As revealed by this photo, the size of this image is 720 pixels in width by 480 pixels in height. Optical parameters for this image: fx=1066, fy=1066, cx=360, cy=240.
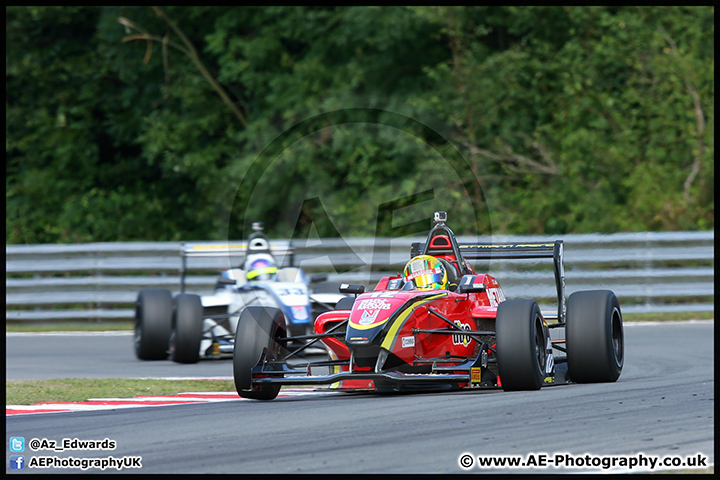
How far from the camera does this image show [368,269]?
68.1ft

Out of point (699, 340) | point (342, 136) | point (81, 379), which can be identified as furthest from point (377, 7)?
point (81, 379)

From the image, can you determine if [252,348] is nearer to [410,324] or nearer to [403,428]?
[410,324]

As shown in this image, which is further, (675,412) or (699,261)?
(699,261)

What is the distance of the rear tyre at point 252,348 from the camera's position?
30.8 ft

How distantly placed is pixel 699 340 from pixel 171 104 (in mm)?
18003

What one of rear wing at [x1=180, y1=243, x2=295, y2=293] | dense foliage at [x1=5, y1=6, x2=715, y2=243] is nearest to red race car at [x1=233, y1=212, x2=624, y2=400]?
rear wing at [x1=180, y1=243, x2=295, y2=293]

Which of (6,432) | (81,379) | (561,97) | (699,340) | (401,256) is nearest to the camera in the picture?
(6,432)

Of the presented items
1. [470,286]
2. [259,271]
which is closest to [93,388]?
[259,271]

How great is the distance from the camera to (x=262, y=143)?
26500 millimetres

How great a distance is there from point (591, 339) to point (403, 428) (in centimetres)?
289

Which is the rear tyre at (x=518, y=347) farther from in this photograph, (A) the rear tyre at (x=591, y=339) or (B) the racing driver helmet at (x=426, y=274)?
(B) the racing driver helmet at (x=426, y=274)

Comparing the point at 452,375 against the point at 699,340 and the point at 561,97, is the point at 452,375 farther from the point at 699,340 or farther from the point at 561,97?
the point at 561,97

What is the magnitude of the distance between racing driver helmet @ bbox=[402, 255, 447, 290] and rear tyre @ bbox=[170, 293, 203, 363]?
3.78 meters

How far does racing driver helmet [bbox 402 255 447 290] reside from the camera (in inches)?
392
